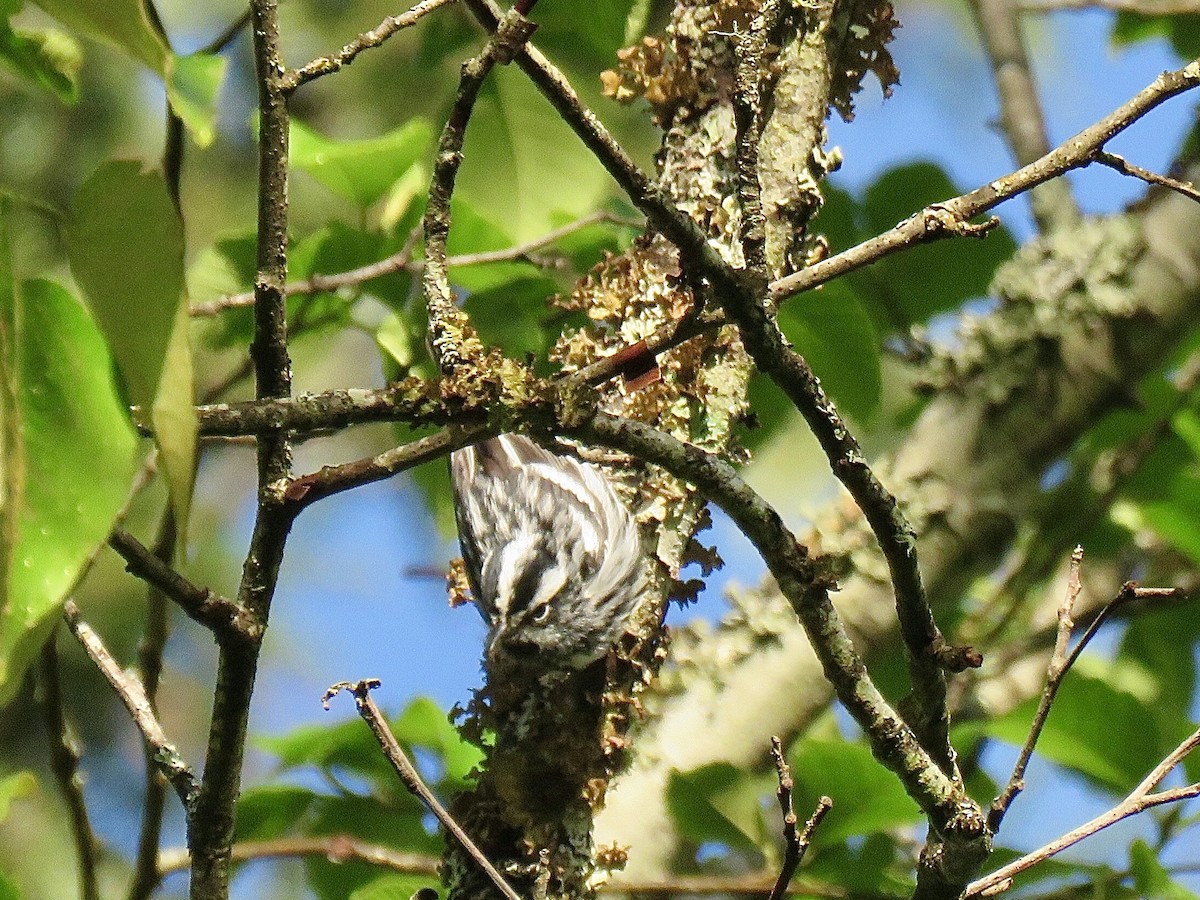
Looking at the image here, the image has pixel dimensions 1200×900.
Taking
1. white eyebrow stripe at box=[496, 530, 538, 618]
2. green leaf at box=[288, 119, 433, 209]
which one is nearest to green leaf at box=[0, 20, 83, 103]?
green leaf at box=[288, 119, 433, 209]

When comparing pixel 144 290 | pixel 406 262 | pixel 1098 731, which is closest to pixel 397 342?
pixel 406 262

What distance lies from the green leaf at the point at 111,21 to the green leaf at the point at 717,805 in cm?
201

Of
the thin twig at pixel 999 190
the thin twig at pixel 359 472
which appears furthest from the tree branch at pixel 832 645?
the thin twig at pixel 359 472

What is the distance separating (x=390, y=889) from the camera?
251 cm

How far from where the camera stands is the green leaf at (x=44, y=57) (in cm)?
158

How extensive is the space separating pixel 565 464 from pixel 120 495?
10.7 ft

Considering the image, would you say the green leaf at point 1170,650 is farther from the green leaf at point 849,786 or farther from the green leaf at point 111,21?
the green leaf at point 111,21

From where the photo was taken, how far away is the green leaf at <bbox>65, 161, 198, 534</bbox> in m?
0.80

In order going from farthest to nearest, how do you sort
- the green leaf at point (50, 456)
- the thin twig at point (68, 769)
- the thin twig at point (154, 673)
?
the thin twig at point (154, 673), the thin twig at point (68, 769), the green leaf at point (50, 456)

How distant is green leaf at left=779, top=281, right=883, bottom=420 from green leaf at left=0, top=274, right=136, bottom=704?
2.02m

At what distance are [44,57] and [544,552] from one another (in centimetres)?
222

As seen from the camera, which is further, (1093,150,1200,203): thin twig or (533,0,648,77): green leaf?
(533,0,648,77): green leaf

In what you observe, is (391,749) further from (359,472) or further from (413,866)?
(413,866)

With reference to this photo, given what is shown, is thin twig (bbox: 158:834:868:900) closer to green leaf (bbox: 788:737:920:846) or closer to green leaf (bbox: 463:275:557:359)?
green leaf (bbox: 788:737:920:846)
